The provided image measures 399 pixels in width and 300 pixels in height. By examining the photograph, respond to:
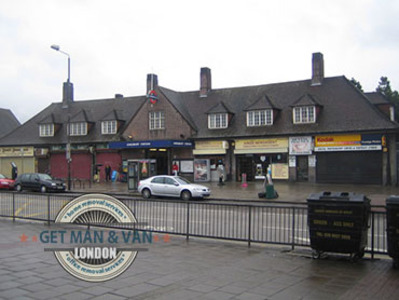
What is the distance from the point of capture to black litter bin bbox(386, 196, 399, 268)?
7539 mm

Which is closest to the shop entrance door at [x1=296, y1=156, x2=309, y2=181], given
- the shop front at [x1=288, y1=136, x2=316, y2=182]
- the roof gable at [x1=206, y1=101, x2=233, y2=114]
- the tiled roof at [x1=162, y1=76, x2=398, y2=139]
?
the shop front at [x1=288, y1=136, x2=316, y2=182]

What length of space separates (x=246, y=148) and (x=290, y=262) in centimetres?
2704

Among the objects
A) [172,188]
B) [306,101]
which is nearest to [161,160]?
[306,101]

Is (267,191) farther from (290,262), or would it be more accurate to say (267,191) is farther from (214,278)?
(214,278)

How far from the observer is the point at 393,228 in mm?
7648

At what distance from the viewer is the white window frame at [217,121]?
123ft

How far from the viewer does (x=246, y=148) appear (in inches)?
1377

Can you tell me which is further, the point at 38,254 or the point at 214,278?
the point at 38,254

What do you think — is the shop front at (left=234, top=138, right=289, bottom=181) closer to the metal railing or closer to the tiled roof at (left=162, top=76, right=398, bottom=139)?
the tiled roof at (left=162, top=76, right=398, bottom=139)

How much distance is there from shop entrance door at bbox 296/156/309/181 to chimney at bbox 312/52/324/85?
7.59m

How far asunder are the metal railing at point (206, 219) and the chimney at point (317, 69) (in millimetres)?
25140

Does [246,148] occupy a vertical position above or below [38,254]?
above

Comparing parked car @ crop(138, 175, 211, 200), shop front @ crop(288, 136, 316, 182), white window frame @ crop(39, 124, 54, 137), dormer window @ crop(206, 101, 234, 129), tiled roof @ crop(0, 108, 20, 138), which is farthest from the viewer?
tiled roof @ crop(0, 108, 20, 138)

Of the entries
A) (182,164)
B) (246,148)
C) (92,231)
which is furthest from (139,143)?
(92,231)
